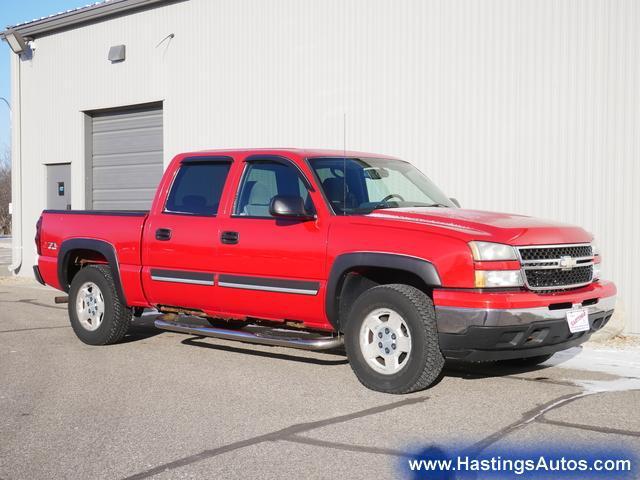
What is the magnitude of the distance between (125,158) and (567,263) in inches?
487

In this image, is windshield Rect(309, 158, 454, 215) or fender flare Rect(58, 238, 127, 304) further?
→ fender flare Rect(58, 238, 127, 304)

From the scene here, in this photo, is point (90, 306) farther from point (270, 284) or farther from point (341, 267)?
point (341, 267)

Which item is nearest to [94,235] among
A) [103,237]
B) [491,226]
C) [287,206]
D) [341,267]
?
[103,237]

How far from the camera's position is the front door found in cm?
737

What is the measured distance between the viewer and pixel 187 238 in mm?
8250

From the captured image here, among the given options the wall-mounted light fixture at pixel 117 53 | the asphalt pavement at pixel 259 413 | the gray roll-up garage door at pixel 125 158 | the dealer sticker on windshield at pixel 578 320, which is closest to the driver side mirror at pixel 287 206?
the asphalt pavement at pixel 259 413

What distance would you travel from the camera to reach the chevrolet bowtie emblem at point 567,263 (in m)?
6.82

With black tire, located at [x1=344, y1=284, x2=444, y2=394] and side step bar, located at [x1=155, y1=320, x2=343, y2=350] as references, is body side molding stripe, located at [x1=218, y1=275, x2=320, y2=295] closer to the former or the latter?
side step bar, located at [x1=155, y1=320, x2=343, y2=350]

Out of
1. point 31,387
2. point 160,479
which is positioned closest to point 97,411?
point 31,387

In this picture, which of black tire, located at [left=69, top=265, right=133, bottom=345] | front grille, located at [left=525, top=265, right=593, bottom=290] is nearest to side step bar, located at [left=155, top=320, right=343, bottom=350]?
black tire, located at [left=69, top=265, right=133, bottom=345]

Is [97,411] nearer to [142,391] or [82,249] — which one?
[142,391]

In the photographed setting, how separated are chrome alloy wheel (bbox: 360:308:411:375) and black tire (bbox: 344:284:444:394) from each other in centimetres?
3

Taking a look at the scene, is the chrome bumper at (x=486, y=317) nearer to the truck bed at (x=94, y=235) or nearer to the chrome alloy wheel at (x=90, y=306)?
the truck bed at (x=94, y=235)

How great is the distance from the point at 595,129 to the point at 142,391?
6556 mm
